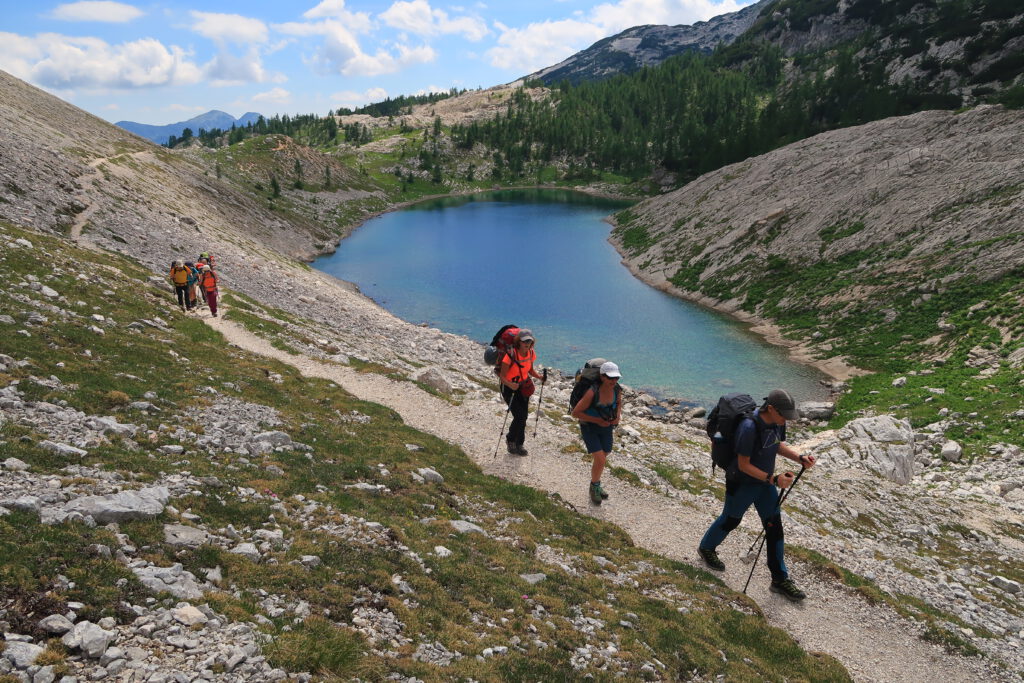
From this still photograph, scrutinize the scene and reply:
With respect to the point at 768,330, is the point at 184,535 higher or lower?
higher

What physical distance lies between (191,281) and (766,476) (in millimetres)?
28268

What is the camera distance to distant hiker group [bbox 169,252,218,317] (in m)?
27.0

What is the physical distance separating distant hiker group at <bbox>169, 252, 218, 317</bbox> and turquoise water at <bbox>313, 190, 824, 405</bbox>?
24950 millimetres

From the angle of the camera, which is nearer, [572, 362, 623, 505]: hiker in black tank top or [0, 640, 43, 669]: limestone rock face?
[0, 640, 43, 669]: limestone rock face

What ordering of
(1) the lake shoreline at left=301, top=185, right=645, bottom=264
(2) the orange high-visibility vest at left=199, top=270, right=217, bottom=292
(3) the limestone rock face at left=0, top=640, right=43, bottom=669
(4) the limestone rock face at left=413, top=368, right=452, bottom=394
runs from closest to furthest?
(3) the limestone rock face at left=0, top=640, right=43, bottom=669, (4) the limestone rock face at left=413, top=368, right=452, bottom=394, (2) the orange high-visibility vest at left=199, top=270, right=217, bottom=292, (1) the lake shoreline at left=301, top=185, right=645, bottom=264

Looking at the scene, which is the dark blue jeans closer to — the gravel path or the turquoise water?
the gravel path

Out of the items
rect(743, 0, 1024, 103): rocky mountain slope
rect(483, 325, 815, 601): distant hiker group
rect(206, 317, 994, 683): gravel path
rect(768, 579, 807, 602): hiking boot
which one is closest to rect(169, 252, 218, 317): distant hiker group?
rect(206, 317, 994, 683): gravel path

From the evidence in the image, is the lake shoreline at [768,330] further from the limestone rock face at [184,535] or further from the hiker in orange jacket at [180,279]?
the hiker in orange jacket at [180,279]

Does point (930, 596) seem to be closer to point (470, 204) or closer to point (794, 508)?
point (794, 508)

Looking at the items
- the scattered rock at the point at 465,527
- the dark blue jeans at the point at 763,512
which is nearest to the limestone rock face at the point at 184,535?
the scattered rock at the point at 465,527

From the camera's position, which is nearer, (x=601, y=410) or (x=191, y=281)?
(x=601, y=410)

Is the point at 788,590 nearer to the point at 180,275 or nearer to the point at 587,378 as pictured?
the point at 587,378

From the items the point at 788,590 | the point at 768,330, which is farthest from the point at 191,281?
the point at 768,330

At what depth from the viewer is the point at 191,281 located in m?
27.5
